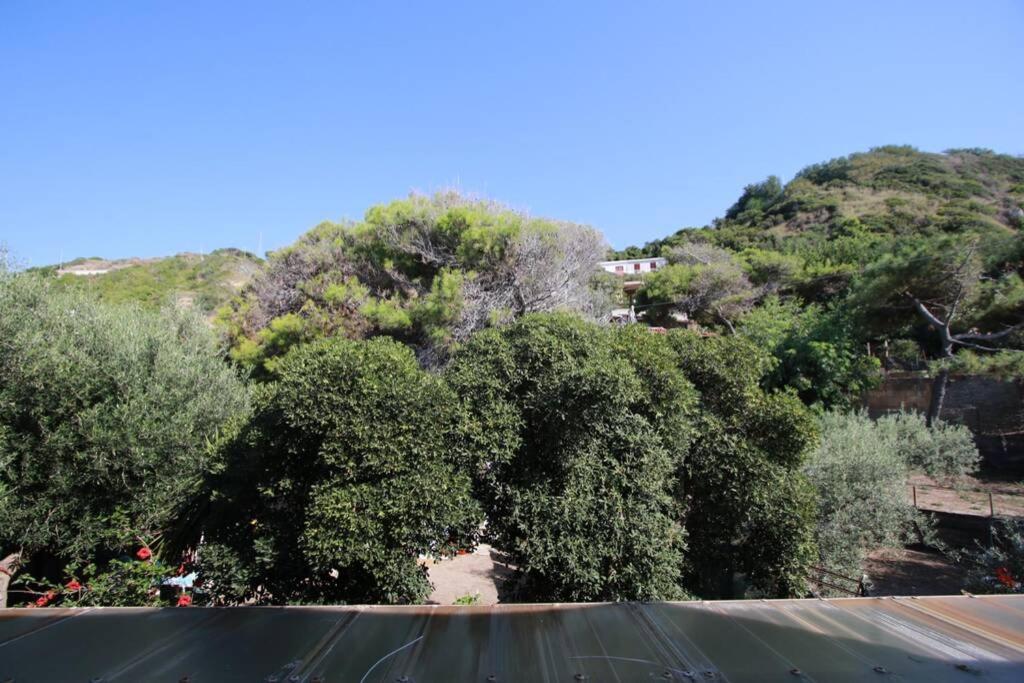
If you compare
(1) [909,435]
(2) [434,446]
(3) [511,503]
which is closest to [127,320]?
(2) [434,446]

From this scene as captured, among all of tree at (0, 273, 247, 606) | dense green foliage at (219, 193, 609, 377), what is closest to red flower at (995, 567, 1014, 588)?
dense green foliage at (219, 193, 609, 377)

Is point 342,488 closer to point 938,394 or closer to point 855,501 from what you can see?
point 855,501

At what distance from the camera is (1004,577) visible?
670 centimetres

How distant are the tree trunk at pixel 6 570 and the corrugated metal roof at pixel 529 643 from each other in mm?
2583

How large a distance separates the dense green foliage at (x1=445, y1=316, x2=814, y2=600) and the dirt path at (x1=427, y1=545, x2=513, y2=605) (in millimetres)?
3623

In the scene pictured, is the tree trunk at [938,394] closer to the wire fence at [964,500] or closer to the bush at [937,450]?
the bush at [937,450]

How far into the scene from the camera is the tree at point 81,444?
5238 millimetres

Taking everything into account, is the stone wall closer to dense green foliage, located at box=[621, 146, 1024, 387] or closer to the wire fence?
dense green foliage, located at box=[621, 146, 1024, 387]

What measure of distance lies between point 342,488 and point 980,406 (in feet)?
70.1

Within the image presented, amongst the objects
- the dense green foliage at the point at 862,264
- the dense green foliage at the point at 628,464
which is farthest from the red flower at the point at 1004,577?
the dense green foliage at the point at 862,264

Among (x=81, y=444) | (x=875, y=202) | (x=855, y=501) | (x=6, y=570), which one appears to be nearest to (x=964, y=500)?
(x=855, y=501)

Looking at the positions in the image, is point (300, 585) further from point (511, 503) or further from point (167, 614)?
point (511, 503)

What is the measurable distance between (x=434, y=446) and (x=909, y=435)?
14.4 m

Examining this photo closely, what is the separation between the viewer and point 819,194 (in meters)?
60.5
